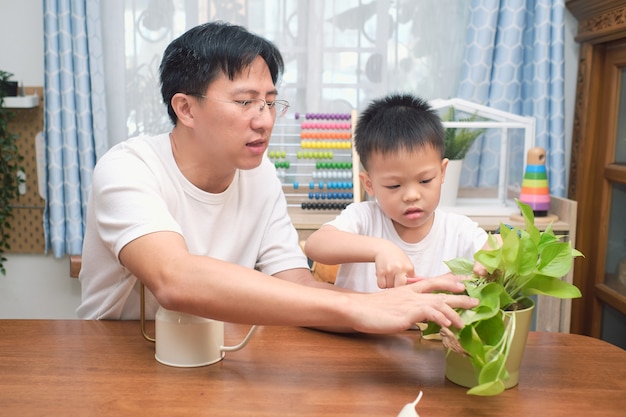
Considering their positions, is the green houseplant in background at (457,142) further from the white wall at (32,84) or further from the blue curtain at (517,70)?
the white wall at (32,84)

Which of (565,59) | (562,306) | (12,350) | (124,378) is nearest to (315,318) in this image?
(124,378)

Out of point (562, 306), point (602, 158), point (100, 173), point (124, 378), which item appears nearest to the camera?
point (124, 378)

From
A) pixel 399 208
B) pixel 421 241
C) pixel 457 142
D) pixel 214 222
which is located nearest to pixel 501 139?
pixel 457 142

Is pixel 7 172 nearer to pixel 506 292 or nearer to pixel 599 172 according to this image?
pixel 599 172

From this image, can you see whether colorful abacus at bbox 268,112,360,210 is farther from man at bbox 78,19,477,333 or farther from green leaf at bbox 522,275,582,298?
green leaf at bbox 522,275,582,298

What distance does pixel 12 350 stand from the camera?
4.08 feet

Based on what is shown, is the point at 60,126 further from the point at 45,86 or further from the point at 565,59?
the point at 565,59

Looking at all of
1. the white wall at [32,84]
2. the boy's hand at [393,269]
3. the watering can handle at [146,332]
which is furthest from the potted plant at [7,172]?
the boy's hand at [393,269]

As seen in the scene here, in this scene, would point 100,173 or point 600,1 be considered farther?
point 600,1

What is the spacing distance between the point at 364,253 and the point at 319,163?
174 centimetres

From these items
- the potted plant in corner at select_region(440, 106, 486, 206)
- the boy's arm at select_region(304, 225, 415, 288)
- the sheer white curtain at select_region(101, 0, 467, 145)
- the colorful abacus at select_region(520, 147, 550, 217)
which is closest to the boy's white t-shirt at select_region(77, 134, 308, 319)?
the boy's arm at select_region(304, 225, 415, 288)

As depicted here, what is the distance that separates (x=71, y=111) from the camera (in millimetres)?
3158

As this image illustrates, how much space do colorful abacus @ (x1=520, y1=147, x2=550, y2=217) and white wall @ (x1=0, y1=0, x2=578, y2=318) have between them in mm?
626

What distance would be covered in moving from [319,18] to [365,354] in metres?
2.27
